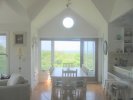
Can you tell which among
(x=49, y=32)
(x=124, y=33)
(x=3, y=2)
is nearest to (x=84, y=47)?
(x=49, y=32)

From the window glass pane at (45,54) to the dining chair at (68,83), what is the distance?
3624 millimetres

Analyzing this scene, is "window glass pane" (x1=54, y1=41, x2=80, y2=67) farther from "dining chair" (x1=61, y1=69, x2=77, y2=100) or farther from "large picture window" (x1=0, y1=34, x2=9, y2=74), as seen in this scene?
"dining chair" (x1=61, y1=69, x2=77, y2=100)

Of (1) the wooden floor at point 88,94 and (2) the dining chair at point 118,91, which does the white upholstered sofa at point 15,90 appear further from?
(2) the dining chair at point 118,91

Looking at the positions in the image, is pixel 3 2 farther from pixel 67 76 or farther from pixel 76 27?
pixel 76 27

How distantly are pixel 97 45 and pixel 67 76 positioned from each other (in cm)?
415

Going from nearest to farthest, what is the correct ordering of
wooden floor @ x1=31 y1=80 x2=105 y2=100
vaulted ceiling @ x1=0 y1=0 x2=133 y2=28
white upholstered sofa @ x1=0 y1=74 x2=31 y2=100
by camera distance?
white upholstered sofa @ x1=0 y1=74 x2=31 y2=100, vaulted ceiling @ x1=0 y1=0 x2=133 y2=28, wooden floor @ x1=31 y1=80 x2=105 y2=100

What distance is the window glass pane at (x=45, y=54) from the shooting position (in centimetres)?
999

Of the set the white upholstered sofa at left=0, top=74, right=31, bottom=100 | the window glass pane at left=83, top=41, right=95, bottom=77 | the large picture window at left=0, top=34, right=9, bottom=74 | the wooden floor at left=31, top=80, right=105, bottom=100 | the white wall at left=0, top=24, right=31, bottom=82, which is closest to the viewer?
the white upholstered sofa at left=0, top=74, right=31, bottom=100

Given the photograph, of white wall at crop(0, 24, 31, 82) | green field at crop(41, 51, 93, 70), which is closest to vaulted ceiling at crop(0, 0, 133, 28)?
white wall at crop(0, 24, 31, 82)

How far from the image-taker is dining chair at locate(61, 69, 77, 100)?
6039mm

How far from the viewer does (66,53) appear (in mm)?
10039

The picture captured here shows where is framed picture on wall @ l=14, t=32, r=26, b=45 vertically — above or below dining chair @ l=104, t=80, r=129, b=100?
above

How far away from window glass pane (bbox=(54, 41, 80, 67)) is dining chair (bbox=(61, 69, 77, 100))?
11.5ft

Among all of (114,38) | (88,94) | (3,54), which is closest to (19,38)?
(3,54)
